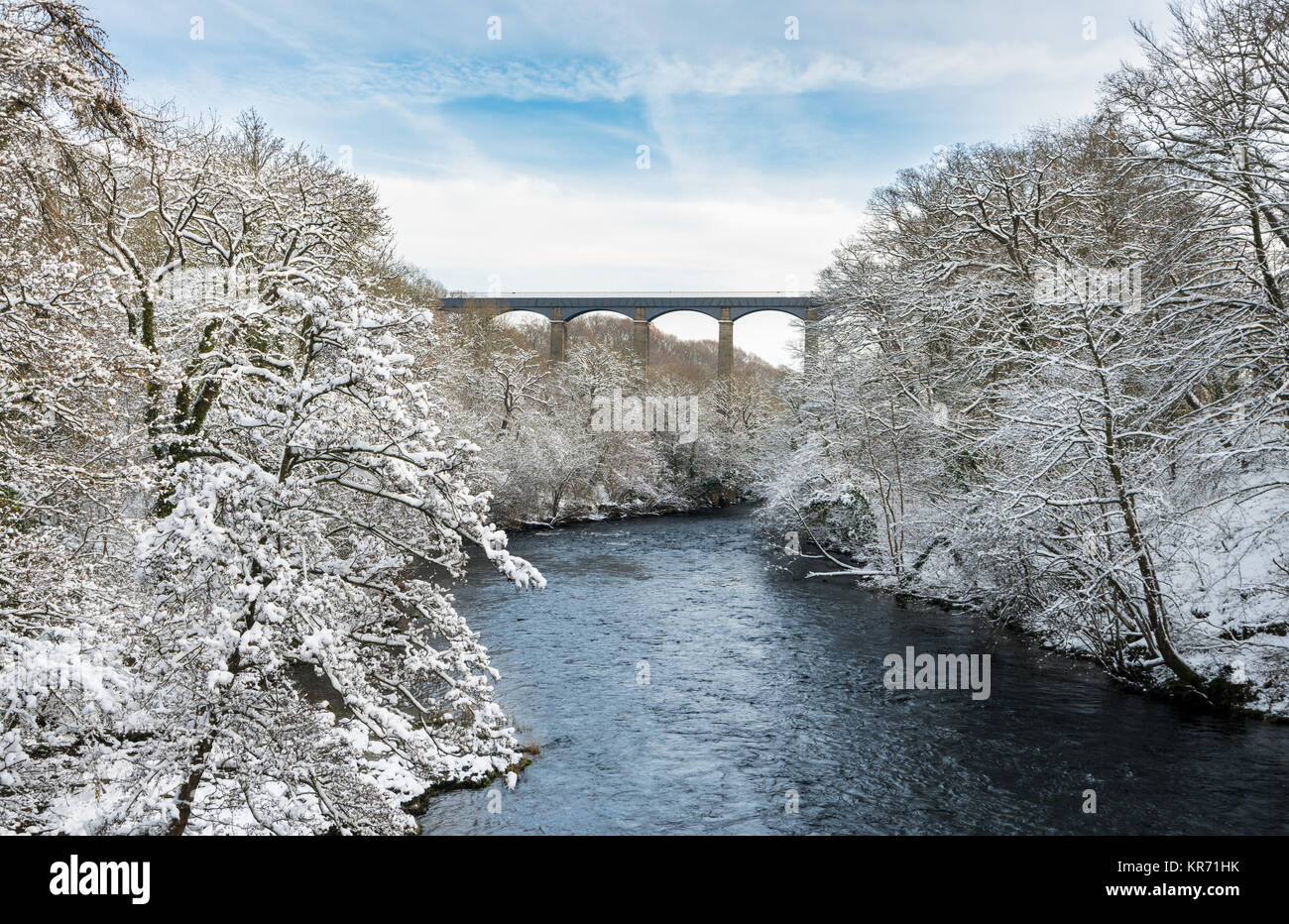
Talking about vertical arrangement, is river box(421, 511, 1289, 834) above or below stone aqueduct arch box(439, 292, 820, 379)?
below

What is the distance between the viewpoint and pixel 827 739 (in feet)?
43.2

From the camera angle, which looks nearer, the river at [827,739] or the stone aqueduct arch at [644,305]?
the river at [827,739]

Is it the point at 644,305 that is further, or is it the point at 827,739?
the point at 644,305

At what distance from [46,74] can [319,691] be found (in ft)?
33.3

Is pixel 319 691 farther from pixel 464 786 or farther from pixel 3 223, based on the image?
pixel 3 223

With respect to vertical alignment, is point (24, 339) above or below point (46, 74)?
below

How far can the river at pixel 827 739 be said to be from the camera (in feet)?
34.2

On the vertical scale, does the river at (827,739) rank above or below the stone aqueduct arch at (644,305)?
below

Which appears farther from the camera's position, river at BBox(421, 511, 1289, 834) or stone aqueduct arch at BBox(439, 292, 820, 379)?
stone aqueduct arch at BBox(439, 292, 820, 379)

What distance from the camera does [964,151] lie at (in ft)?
101

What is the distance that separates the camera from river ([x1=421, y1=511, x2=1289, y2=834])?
10.4 meters

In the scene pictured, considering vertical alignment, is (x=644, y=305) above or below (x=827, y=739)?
above
